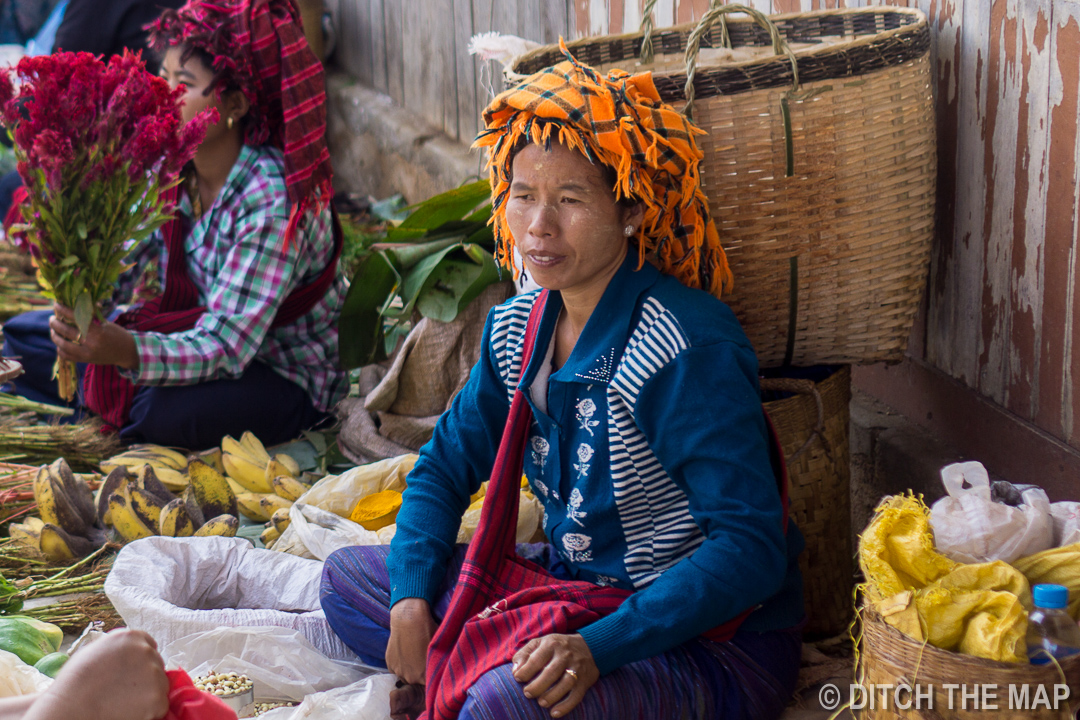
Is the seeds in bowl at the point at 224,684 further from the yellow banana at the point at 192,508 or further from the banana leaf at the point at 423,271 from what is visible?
the banana leaf at the point at 423,271

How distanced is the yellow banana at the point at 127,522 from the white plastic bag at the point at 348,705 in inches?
37.9

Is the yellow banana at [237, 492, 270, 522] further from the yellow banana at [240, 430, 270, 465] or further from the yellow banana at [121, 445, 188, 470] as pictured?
the yellow banana at [121, 445, 188, 470]

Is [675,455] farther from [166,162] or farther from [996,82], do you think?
[166,162]

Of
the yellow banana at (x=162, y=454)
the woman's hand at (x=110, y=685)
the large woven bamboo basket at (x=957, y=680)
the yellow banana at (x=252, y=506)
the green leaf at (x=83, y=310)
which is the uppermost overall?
the green leaf at (x=83, y=310)

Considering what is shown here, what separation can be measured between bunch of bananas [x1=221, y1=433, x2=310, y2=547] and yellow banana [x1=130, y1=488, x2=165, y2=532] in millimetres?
282

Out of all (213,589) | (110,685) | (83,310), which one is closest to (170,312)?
(83,310)

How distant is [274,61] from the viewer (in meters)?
3.26

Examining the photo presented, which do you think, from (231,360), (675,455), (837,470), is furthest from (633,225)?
(231,360)

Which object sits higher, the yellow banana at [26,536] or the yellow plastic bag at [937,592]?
the yellow plastic bag at [937,592]

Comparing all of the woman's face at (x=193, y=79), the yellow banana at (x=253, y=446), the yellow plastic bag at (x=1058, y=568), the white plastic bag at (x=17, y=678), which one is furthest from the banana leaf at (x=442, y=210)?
the yellow plastic bag at (x=1058, y=568)

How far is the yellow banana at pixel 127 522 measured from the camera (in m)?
2.77

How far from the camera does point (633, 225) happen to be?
187cm

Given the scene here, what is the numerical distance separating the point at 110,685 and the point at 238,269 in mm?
2281

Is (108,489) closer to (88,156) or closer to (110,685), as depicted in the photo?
(88,156)
